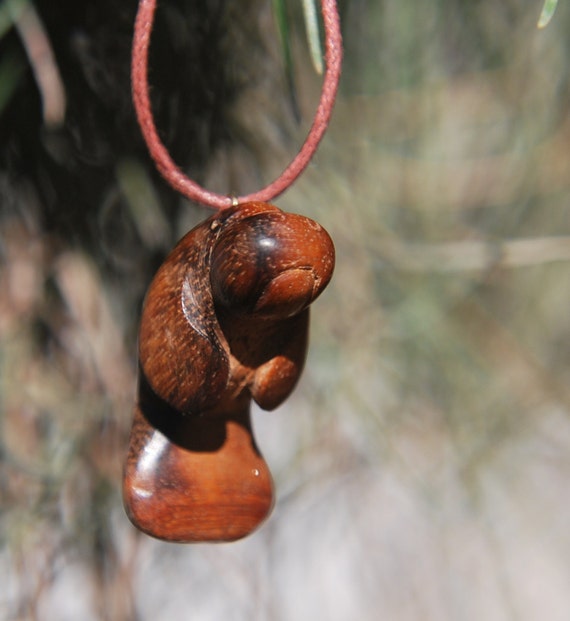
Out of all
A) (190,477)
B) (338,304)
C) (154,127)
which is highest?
(154,127)

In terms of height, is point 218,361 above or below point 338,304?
above

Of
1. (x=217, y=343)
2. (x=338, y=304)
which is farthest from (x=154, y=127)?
(x=338, y=304)

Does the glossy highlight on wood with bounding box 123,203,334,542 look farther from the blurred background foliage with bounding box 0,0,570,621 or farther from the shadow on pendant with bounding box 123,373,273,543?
the blurred background foliage with bounding box 0,0,570,621

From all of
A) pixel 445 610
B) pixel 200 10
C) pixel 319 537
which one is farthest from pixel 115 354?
pixel 445 610

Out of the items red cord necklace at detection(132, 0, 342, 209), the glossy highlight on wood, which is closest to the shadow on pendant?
the glossy highlight on wood

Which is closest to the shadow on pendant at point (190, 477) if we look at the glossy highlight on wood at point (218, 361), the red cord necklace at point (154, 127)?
the glossy highlight on wood at point (218, 361)

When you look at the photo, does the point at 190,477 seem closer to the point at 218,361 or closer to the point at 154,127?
the point at 218,361
